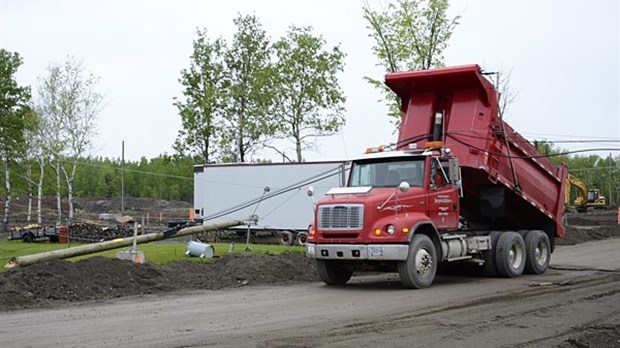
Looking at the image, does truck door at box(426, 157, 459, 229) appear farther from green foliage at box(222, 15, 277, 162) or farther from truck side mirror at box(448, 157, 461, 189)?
green foliage at box(222, 15, 277, 162)

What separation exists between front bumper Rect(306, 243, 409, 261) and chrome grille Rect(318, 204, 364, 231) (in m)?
0.38

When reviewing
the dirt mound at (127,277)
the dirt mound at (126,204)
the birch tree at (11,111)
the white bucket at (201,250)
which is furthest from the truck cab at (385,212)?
the dirt mound at (126,204)

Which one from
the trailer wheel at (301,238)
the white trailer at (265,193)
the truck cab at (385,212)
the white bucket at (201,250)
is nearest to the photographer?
the truck cab at (385,212)

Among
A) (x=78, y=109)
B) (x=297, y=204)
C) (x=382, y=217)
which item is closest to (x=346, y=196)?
(x=382, y=217)

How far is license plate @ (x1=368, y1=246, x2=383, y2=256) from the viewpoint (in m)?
14.5

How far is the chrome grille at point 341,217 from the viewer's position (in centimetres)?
1469

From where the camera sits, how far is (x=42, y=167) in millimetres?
46500

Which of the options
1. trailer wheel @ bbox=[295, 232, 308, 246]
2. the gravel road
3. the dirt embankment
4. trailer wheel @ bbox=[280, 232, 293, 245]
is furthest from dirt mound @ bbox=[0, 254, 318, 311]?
trailer wheel @ bbox=[280, 232, 293, 245]

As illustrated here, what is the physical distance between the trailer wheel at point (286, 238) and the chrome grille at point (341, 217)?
1564 cm

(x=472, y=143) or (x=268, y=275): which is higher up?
(x=472, y=143)

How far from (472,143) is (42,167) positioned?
1417 inches

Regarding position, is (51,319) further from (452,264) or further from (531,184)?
(531,184)

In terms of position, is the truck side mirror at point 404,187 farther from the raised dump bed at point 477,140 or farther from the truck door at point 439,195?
the raised dump bed at point 477,140

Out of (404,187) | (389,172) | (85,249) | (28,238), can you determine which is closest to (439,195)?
(389,172)
